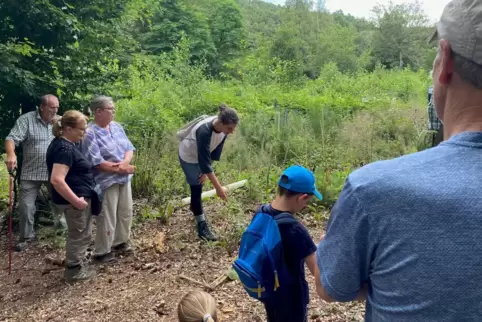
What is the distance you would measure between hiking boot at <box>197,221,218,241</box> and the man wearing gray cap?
4.46 metres

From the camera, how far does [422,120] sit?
10336 mm

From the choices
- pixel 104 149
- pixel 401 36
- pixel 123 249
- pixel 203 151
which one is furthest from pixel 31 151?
pixel 401 36

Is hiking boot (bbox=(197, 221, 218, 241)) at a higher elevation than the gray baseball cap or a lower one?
lower

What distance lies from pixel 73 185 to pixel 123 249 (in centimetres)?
122

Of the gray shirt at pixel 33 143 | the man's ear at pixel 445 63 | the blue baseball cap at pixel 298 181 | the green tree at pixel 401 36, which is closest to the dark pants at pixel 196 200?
the gray shirt at pixel 33 143

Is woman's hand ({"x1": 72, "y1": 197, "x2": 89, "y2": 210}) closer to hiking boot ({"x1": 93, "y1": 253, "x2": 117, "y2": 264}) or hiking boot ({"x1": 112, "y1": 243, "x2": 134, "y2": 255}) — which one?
hiking boot ({"x1": 93, "y1": 253, "x2": 117, "y2": 264})

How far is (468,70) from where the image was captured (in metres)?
0.97

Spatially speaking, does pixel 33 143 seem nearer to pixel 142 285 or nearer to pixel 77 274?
pixel 77 274

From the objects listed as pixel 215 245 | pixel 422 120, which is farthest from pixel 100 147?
pixel 422 120

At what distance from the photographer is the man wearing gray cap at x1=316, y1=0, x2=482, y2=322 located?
0.93m

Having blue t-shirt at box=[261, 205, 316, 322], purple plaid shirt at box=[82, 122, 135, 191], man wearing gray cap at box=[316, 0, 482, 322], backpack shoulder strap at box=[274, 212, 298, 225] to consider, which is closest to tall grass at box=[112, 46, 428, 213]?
purple plaid shirt at box=[82, 122, 135, 191]

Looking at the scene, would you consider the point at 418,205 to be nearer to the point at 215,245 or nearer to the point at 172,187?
the point at 215,245

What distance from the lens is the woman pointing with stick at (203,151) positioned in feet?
16.2

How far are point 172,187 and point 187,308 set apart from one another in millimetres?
4869
